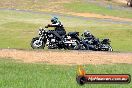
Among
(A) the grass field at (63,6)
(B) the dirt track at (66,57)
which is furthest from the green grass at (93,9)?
(B) the dirt track at (66,57)

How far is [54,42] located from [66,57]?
477 cm

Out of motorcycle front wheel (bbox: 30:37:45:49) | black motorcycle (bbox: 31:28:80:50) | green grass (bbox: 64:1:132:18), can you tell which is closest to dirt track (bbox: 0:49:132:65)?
black motorcycle (bbox: 31:28:80:50)

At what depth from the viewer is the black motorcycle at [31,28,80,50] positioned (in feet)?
73.3

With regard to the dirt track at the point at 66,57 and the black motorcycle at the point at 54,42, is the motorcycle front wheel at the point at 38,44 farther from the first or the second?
the dirt track at the point at 66,57

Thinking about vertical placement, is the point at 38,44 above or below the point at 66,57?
below

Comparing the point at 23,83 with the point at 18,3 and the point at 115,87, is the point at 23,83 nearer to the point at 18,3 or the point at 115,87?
the point at 115,87

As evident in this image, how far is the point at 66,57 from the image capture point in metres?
17.7

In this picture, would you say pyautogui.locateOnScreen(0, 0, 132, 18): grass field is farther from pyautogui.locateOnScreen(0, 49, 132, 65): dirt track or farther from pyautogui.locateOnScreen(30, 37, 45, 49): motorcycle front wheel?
pyautogui.locateOnScreen(0, 49, 132, 65): dirt track

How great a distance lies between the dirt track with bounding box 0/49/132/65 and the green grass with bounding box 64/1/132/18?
134ft

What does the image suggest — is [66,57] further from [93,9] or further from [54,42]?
[93,9]

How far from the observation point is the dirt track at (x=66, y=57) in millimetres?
16609

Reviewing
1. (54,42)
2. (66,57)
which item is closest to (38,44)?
(54,42)

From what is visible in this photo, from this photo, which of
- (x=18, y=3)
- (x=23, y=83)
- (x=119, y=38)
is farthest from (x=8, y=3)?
(x=23, y=83)

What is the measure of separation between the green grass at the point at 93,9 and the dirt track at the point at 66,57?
40727 mm
